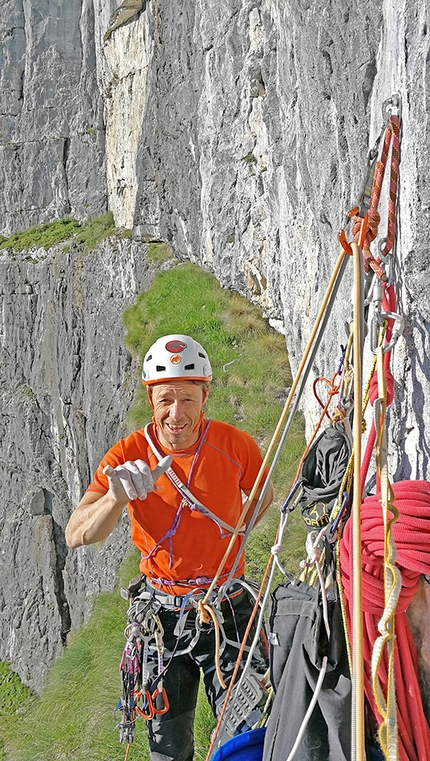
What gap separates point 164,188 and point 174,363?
13.3 meters

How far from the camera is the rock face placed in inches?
83.8

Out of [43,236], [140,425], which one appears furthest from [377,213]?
[43,236]

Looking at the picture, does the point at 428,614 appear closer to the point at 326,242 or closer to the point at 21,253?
the point at 326,242

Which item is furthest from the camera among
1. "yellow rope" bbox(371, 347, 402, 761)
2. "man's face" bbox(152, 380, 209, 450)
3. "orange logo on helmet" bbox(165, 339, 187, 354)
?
"orange logo on helmet" bbox(165, 339, 187, 354)

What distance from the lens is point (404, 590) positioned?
156 centimetres

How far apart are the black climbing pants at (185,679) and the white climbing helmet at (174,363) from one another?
1.08 meters

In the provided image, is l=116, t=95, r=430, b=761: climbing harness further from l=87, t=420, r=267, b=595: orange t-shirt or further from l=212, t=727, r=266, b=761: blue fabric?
l=87, t=420, r=267, b=595: orange t-shirt

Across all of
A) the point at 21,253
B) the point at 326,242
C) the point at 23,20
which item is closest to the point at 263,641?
the point at 326,242

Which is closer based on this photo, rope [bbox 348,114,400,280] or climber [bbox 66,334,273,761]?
rope [bbox 348,114,400,280]

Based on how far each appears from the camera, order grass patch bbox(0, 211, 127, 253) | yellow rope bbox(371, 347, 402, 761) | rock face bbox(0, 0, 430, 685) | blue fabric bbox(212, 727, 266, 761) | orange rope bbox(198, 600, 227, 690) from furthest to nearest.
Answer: grass patch bbox(0, 211, 127, 253), orange rope bbox(198, 600, 227, 690), rock face bbox(0, 0, 430, 685), blue fabric bbox(212, 727, 266, 761), yellow rope bbox(371, 347, 402, 761)

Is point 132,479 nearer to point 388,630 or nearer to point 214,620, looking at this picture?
point 214,620

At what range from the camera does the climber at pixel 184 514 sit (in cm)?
292

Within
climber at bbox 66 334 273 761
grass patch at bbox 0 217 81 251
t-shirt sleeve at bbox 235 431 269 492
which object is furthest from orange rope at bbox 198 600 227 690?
grass patch at bbox 0 217 81 251

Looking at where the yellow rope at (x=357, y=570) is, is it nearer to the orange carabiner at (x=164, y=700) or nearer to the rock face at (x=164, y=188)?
the rock face at (x=164, y=188)
